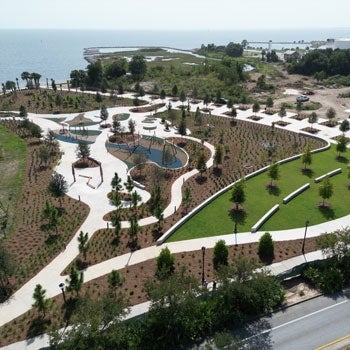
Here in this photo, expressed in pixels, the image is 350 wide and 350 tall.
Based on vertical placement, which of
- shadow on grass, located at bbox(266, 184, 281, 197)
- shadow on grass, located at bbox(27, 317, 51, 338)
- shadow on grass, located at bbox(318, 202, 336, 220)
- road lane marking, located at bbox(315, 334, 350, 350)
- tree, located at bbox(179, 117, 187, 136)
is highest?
tree, located at bbox(179, 117, 187, 136)

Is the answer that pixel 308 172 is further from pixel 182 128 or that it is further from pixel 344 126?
pixel 182 128

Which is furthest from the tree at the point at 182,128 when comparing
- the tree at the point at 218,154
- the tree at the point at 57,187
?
the tree at the point at 57,187

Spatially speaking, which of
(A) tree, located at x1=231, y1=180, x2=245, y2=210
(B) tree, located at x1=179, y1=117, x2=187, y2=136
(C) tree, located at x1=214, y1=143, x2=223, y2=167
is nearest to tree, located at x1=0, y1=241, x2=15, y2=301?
(A) tree, located at x1=231, y1=180, x2=245, y2=210

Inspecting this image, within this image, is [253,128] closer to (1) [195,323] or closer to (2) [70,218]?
(2) [70,218]

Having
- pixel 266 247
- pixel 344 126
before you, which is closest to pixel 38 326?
pixel 266 247

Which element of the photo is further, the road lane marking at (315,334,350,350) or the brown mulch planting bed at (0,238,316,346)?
the brown mulch planting bed at (0,238,316,346)

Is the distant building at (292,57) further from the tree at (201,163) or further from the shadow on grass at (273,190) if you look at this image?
the shadow on grass at (273,190)

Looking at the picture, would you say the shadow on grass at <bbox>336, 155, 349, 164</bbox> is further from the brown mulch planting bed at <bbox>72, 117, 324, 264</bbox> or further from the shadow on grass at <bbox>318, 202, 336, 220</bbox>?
the shadow on grass at <bbox>318, 202, 336, 220</bbox>
